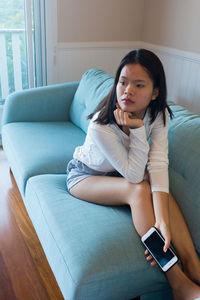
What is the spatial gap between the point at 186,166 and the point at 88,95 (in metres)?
1.01

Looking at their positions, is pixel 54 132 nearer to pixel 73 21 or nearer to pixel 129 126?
pixel 129 126

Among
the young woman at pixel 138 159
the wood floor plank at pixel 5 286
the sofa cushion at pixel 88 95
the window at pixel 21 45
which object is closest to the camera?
the young woman at pixel 138 159

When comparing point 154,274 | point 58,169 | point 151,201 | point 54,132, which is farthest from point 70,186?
point 54,132

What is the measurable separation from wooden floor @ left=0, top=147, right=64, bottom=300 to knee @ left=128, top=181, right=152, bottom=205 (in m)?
0.60

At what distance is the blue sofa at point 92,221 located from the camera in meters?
1.05

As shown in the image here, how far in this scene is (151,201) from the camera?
1211 millimetres

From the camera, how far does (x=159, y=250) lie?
1077 mm

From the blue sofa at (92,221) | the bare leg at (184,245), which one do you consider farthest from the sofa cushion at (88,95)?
the bare leg at (184,245)

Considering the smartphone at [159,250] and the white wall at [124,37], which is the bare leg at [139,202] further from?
the white wall at [124,37]

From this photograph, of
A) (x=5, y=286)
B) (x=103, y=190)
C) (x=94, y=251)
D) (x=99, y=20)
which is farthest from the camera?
(x=99, y=20)

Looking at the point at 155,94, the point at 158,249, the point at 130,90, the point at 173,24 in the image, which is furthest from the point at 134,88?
the point at 173,24

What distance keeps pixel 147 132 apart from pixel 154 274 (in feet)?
2.01

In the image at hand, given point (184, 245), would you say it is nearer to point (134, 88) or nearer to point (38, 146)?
point (134, 88)

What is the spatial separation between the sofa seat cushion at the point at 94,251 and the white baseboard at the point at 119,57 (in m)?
1.44
